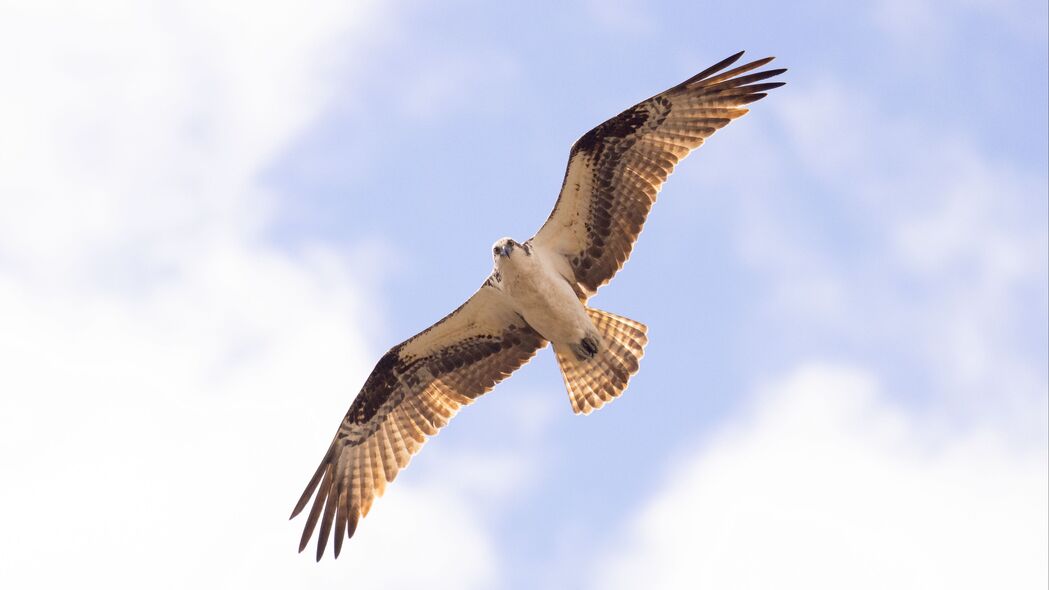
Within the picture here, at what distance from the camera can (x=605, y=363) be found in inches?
574

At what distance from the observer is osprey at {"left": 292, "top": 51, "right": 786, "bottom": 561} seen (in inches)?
551

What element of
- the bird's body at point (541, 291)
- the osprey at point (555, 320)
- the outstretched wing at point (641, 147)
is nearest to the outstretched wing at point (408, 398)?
the osprey at point (555, 320)

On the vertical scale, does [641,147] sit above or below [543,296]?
above

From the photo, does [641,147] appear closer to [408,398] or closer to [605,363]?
[605,363]

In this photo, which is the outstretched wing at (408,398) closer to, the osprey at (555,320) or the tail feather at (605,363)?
the osprey at (555,320)

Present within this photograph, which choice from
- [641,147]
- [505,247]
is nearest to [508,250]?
[505,247]

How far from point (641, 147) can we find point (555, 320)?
5.93ft

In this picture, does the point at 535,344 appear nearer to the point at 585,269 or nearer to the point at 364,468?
the point at 585,269

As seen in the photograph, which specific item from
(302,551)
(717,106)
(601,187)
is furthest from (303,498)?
(717,106)

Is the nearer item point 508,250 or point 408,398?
point 508,250

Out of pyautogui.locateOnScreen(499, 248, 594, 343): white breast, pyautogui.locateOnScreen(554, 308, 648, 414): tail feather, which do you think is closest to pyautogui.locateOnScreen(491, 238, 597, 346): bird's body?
pyautogui.locateOnScreen(499, 248, 594, 343): white breast

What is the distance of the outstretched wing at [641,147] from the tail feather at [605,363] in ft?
3.02

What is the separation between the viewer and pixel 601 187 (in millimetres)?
14008

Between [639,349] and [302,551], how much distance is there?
12.3 feet
